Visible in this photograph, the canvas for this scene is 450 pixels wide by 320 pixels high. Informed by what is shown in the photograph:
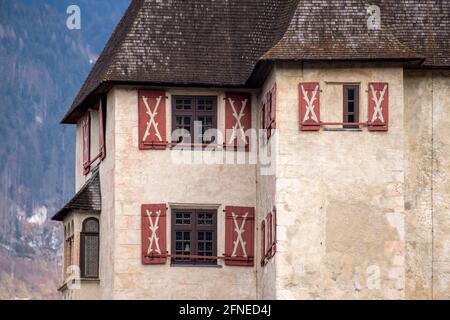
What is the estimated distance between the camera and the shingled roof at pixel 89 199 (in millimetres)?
63312

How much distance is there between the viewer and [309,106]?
58031mm

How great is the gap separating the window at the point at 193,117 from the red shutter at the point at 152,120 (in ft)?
1.50

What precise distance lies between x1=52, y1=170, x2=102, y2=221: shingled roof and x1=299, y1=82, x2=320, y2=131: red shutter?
8.89 meters

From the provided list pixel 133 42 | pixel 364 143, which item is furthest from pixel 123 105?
pixel 364 143

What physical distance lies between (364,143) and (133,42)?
8852 mm

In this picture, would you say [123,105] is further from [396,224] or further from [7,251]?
[7,251]

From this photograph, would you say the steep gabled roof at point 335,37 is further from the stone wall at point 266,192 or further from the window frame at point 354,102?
the stone wall at point 266,192

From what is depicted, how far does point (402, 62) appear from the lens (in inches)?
2291

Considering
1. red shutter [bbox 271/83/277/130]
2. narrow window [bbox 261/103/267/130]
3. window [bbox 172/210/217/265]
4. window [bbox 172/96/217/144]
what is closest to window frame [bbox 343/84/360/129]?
red shutter [bbox 271/83/277/130]

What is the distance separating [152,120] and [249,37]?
4432mm

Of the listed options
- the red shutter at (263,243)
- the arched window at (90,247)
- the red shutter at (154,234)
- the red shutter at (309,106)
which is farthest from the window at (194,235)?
the red shutter at (309,106)
